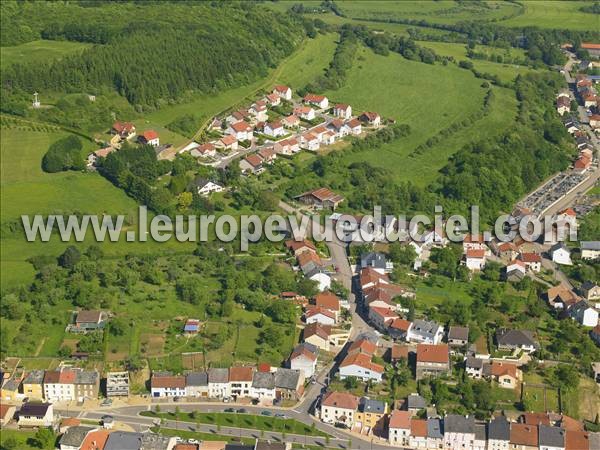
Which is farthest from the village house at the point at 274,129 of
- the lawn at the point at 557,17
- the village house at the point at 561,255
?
the lawn at the point at 557,17

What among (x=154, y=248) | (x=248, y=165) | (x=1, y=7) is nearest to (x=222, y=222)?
(x=154, y=248)

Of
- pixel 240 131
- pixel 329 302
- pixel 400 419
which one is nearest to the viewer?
pixel 400 419

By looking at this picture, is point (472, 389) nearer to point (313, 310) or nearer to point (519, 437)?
point (519, 437)

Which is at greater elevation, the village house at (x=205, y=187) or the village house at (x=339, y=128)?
the village house at (x=339, y=128)

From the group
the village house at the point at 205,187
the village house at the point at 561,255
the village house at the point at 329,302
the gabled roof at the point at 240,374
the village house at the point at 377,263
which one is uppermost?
the village house at the point at 205,187

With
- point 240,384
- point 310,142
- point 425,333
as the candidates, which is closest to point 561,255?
point 425,333

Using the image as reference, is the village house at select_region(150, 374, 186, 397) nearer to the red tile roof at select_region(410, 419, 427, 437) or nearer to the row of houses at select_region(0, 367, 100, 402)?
the row of houses at select_region(0, 367, 100, 402)

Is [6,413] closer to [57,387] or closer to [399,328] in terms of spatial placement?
[57,387]

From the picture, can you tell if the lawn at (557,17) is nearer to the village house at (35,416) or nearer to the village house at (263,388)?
the village house at (263,388)
